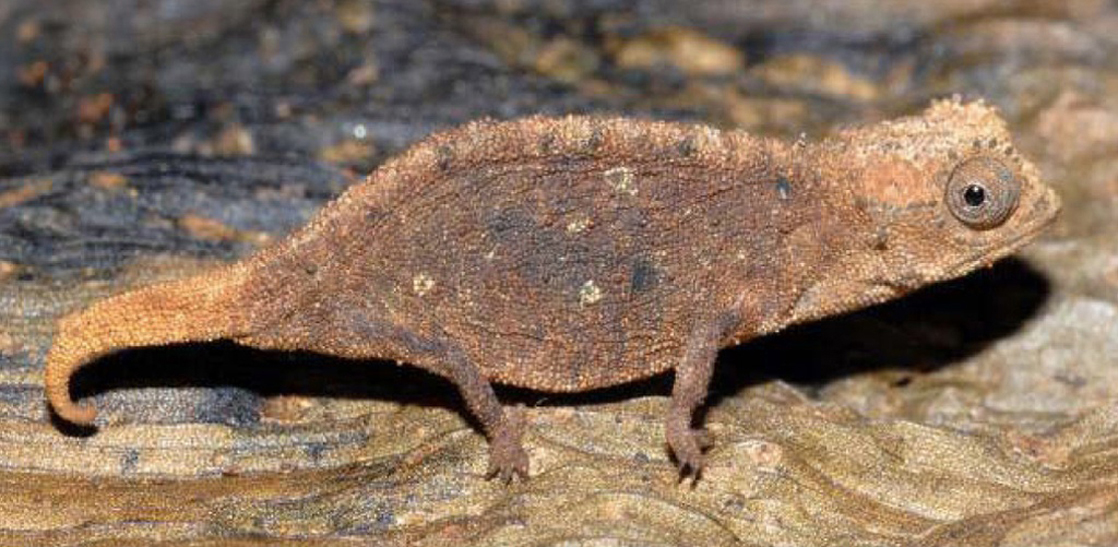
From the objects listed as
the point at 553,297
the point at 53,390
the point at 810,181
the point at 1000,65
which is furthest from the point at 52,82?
the point at 1000,65

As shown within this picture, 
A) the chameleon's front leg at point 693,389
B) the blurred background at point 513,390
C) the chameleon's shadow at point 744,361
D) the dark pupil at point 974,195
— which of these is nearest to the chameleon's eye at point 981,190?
the dark pupil at point 974,195

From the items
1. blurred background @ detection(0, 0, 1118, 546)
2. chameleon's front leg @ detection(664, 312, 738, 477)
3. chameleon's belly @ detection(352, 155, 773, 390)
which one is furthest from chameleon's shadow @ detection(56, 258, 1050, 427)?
chameleon's front leg @ detection(664, 312, 738, 477)

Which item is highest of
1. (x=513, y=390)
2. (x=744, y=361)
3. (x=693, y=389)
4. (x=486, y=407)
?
(x=744, y=361)

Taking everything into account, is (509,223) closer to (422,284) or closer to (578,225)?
(578,225)

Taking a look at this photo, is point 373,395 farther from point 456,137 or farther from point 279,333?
point 456,137

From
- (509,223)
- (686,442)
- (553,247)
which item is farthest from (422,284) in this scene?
(686,442)

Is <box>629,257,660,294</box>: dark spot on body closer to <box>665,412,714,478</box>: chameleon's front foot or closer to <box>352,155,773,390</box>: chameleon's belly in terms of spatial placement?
<box>352,155,773,390</box>: chameleon's belly

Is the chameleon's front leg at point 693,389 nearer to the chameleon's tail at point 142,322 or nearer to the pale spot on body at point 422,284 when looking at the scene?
the pale spot on body at point 422,284
